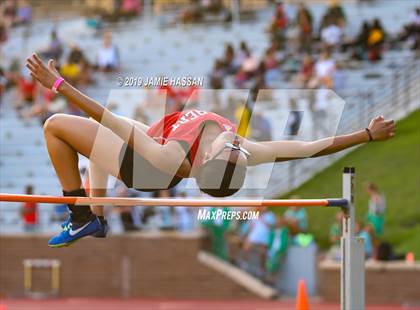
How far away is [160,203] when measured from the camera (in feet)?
22.3

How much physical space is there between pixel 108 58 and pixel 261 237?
14.7ft

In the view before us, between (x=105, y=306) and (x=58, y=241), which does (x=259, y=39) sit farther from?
(x=58, y=241)

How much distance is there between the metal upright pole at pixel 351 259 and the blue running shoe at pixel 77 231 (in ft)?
4.77

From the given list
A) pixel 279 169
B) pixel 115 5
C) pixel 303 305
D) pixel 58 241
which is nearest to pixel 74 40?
pixel 115 5

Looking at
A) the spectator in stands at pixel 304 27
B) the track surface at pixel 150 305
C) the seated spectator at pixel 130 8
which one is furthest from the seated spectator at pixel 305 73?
the seated spectator at pixel 130 8

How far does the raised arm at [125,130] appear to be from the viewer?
21.2 ft

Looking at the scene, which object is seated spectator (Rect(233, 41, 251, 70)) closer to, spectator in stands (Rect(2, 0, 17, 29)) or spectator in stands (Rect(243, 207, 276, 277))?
spectator in stands (Rect(243, 207, 276, 277))

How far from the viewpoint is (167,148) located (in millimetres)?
6617

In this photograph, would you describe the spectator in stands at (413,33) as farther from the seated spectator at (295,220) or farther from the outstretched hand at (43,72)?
the outstretched hand at (43,72)

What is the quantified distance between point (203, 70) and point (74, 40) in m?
3.60

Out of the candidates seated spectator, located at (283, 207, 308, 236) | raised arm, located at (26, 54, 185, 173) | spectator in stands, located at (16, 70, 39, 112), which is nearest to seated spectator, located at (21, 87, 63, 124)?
spectator in stands, located at (16, 70, 39, 112)

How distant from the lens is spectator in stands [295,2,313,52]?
56.1 feet

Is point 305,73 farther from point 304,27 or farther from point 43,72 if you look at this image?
point 43,72

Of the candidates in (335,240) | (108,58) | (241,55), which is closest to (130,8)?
(108,58)
